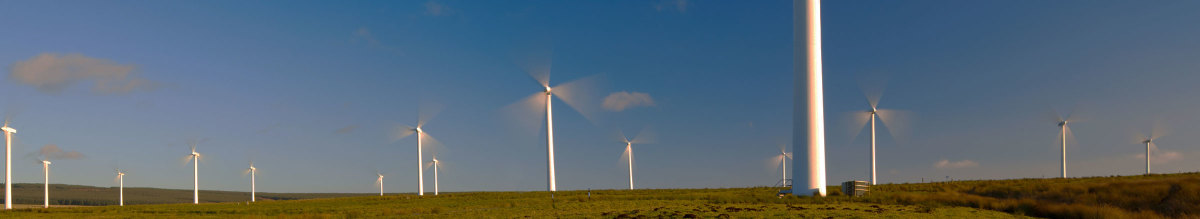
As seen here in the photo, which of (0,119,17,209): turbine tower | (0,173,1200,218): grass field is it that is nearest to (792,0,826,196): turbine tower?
(0,173,1200,218): grass field

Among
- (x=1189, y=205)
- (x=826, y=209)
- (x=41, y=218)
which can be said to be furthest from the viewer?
(x=41, y=218)

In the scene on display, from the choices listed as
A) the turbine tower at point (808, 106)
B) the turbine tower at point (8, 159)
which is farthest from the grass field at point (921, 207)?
the turbine tower at point (8, 159)

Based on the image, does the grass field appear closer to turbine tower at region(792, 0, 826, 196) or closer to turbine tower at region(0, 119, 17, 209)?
turbine tower at region(792, 0, 826, 196)

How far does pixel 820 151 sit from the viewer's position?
48531 millimetres

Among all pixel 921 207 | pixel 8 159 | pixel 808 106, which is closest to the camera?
pixel 921 207

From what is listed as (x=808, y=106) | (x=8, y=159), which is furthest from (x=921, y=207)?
(x=8, y=159)

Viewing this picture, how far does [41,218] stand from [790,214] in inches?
2268

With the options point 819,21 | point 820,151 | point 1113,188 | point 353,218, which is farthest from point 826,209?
point 1113,188

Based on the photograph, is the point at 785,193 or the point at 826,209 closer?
the point at 826,209

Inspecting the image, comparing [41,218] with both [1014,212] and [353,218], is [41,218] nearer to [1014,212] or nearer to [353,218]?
[353,218]

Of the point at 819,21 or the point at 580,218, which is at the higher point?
the point at 819,21

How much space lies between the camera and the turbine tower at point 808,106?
4841 cm

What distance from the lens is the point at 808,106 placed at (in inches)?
1921

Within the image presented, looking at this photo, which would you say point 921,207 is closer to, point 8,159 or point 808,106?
point 808,106
